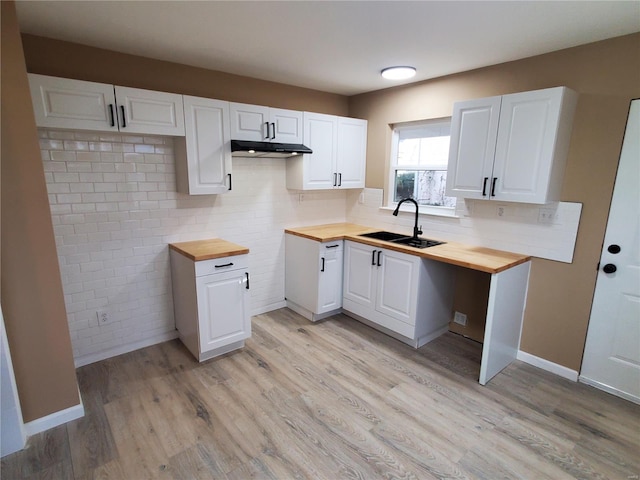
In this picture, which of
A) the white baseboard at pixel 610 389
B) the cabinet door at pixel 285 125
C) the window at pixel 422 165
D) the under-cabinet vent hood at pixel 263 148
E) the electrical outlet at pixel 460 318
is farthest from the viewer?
the window at pixel 422 165

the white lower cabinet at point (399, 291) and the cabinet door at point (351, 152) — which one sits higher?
the cabinet door at point (351, 152)

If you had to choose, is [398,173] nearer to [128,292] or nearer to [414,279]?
[414,279]

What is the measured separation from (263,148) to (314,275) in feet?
4.57

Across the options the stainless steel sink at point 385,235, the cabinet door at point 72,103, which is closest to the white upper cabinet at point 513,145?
the stainless steel sink at point 385,235

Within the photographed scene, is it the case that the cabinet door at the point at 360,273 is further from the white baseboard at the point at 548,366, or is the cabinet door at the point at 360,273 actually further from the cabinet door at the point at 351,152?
the white baseboard at the point at 548,366

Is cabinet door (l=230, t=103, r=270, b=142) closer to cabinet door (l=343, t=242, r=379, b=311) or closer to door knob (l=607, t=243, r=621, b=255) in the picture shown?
cabinet door (l=343, t=242, r=379, b=311)

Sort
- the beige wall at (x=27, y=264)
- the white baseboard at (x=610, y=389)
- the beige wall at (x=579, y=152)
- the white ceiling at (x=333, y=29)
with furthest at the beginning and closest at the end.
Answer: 1. the white baseboard at (x=610, y=389)
2. the beige wall at (x=579, y=152)
3. the white ceiling at (x=333, y=29)
4. the beige wall at (x=27, y=264)

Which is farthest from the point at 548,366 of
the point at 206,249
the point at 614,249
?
the point at 206,249

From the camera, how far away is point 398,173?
393 centimetres

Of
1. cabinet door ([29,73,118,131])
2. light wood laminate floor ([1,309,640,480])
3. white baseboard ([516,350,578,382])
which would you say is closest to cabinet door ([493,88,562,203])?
white baseboard ([516,350,578,382])

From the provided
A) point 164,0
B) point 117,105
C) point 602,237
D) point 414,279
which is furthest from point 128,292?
point 602,237

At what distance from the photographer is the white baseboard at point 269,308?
379 centimetres

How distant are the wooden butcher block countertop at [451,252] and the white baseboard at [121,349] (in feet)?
5.38

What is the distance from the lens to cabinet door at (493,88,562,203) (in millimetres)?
2375
